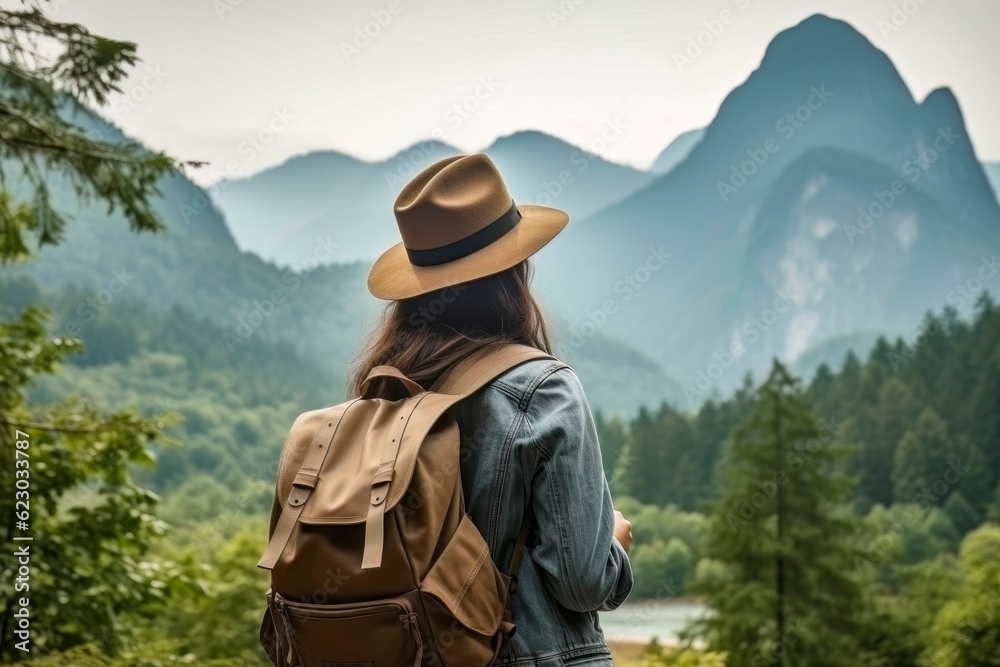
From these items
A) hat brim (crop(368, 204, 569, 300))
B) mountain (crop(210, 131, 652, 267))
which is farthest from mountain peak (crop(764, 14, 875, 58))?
hat brim (crop(368, 204, 569, 300))

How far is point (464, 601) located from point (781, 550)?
8055 mm

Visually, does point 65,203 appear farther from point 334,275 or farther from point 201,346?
point 334,275

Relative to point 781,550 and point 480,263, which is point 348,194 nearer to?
point 781,550

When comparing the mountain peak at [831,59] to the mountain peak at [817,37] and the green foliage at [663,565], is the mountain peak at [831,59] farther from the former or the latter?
the green foliage at [663,565]

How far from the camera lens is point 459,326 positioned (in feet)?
3.84

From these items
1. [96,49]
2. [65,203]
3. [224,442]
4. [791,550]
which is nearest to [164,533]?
[96,49]

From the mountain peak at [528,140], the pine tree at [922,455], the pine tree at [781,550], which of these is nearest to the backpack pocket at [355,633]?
the pine tree at [781,550]

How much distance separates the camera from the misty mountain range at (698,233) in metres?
24.9

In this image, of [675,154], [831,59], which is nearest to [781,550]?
[831,59]

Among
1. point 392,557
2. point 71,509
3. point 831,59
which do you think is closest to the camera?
point 392,557

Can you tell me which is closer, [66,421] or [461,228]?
[461,228]

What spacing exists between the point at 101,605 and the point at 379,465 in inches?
89.7

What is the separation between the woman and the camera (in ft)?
3.41

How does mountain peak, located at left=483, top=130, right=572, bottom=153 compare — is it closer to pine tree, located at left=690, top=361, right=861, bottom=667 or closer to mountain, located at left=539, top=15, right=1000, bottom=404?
mountain, located at left=539, top=15, right=1000, bottom=404
